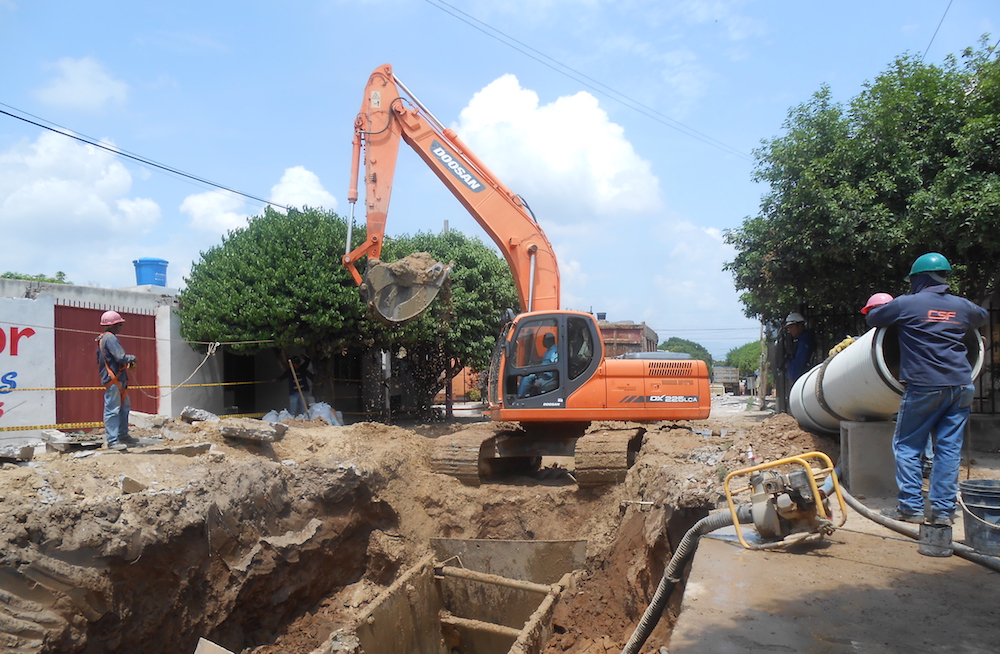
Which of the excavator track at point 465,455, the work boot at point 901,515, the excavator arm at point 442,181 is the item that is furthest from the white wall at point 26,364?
the work boot at point 901,515

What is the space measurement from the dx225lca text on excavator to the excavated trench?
1.15 feet

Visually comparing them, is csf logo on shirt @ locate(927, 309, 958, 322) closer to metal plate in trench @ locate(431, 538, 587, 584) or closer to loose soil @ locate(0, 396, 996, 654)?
loose soil @ locate(0, 396, 996, 654)

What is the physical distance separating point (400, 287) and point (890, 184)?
23.3 ft

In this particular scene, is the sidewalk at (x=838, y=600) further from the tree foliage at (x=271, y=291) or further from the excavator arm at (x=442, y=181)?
the tree foliage at (x=271, y=291)

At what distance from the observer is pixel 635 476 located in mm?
7648

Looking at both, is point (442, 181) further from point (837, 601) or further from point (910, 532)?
point (837, 601)

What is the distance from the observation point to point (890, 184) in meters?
9.47

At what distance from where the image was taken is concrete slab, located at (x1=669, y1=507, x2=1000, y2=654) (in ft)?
9.47

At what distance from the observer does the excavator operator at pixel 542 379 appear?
8648 millimetres

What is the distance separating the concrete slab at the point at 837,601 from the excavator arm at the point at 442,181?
6180mm

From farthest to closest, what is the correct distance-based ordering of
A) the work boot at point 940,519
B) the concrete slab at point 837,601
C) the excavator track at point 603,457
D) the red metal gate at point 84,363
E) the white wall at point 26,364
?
the red metal gate at point 84,363
the white wall at point 26,364
the excavator track at point 603,457
the work boot at point 940,519
the concrete slab at point 837,601

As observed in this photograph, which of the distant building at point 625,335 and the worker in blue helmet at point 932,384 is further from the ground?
the distant building at point 625,335

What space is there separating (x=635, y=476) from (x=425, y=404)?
13.2 meters

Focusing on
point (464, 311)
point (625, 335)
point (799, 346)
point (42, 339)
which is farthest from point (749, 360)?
point (42, 339)
